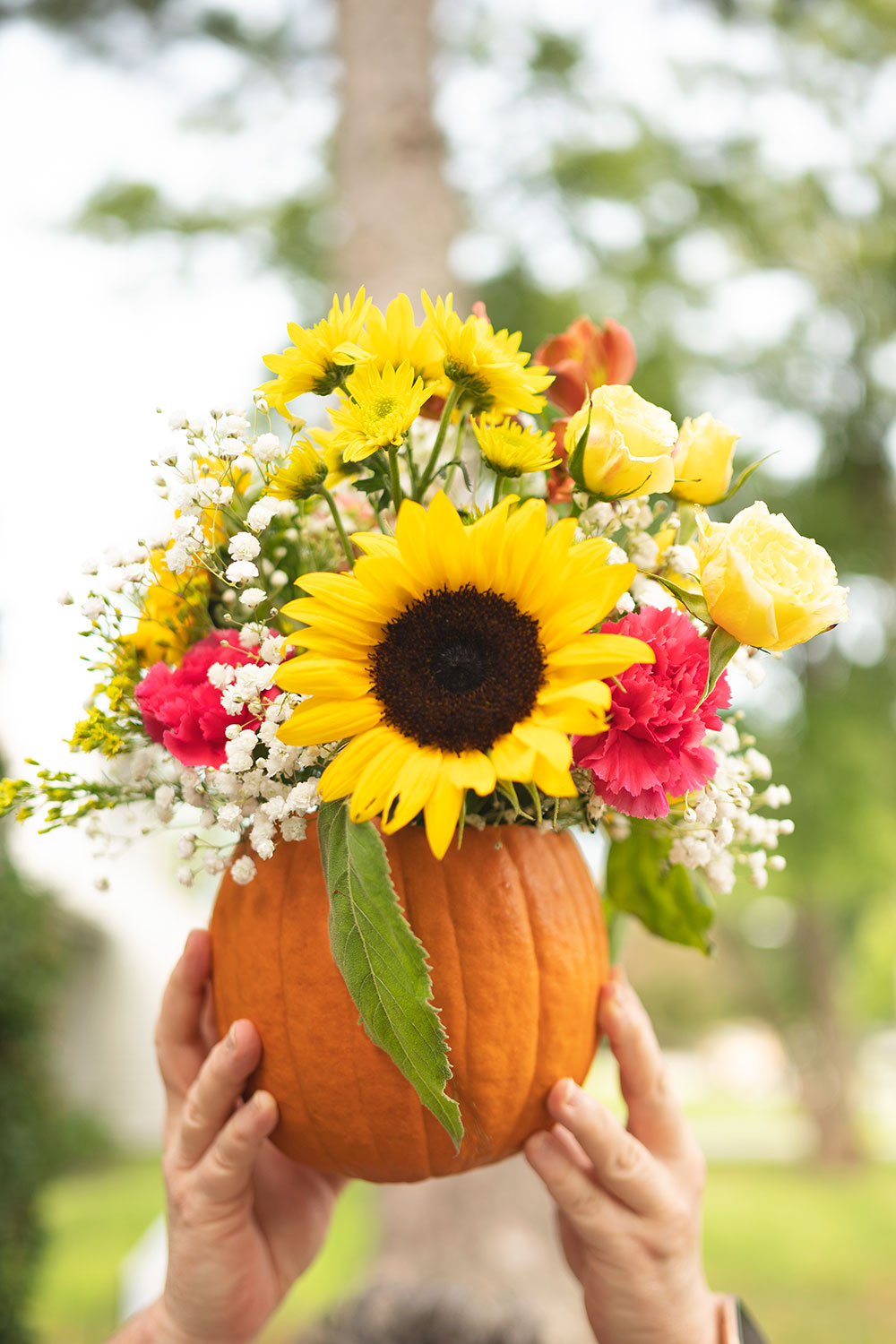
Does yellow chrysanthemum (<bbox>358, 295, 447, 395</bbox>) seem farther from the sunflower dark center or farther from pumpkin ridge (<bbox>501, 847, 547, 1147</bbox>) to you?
pumpkin ridge (<bbox>501, 847, 547, 1147</bbox>)

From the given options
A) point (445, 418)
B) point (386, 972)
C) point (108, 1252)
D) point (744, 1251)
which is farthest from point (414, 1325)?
point (744, 1251)

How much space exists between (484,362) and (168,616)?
43cm

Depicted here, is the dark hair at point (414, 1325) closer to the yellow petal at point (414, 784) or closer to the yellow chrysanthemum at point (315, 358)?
the yellow petal at point (414, 784)

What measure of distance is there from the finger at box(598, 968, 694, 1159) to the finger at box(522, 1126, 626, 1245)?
3.9 inches

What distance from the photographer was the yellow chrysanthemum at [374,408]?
0.84 m

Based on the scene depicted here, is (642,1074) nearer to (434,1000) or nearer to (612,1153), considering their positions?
(612,1153)

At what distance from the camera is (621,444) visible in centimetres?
85

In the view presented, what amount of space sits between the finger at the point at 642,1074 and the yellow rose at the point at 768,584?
463 millimetres

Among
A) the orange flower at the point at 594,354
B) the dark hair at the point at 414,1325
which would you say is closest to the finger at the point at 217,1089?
the orange flower at the point at 594,354

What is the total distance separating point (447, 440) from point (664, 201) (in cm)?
580

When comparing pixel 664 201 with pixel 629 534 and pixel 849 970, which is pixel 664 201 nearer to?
pixel 629 534

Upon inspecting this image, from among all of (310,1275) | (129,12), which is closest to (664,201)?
(129,12)

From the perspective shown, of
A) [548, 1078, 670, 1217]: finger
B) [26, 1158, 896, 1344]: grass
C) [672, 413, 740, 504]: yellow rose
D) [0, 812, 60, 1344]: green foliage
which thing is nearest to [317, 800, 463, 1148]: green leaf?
[548, 1078, 670, 1217]: finger

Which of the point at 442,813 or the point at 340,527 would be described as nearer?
the point at 442,813
